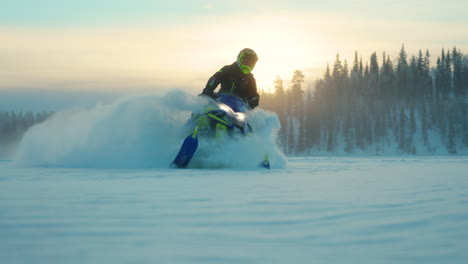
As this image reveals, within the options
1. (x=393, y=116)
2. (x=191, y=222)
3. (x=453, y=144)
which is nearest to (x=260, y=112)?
(x=191, y=222)

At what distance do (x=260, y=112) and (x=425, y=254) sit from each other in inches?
347

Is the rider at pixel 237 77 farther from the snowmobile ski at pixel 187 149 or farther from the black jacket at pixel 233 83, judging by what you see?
the snowmobile ski at pixel 187 149

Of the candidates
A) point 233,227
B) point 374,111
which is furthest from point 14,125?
point 233,227

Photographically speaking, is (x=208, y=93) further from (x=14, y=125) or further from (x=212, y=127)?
(x=14, y=125)

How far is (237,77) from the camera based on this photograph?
33.7 ft

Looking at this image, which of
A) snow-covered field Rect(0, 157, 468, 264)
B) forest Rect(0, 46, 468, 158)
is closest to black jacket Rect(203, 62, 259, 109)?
snow-covered field Rect(0, 157, 468, 264)

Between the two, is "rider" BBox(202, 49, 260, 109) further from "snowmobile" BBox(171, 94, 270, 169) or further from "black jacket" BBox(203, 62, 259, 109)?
"snowmobile" BBox(171, 94, 270, 169)

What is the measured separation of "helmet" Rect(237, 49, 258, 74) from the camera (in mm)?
10203

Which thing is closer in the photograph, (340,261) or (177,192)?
(340,261)

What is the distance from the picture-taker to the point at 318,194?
400 cm

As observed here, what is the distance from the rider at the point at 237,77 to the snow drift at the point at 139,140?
574 millimetres

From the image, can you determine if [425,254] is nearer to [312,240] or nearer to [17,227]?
[312,240]

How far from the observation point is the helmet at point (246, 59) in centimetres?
1020

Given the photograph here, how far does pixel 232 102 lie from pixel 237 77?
2.11 ft
